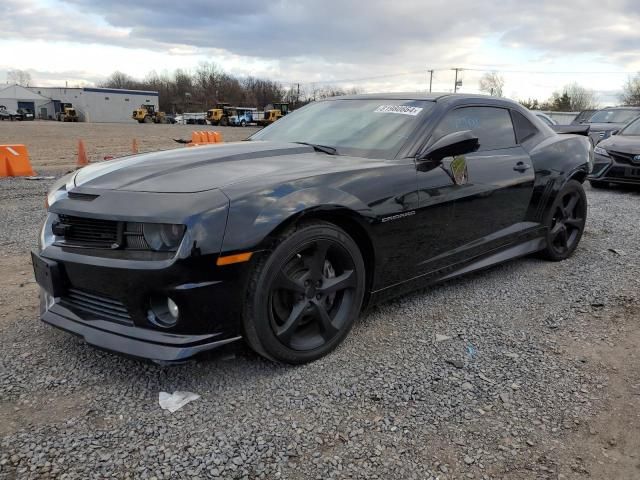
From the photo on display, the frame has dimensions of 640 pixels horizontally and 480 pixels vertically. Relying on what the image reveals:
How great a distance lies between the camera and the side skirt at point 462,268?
3039 mm

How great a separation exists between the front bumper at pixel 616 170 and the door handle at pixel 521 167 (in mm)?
5685

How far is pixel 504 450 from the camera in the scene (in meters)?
2.04

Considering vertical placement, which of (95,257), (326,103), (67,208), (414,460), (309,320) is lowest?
(414,460)

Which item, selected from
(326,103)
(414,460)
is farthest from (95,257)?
(326,103)

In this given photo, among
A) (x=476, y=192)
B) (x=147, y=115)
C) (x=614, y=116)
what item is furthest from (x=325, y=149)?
(x=147, y=115)

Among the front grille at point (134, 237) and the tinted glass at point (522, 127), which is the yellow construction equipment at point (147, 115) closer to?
the tinted glass at point (522, 127)

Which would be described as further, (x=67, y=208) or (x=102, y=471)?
(x=67, y=208)

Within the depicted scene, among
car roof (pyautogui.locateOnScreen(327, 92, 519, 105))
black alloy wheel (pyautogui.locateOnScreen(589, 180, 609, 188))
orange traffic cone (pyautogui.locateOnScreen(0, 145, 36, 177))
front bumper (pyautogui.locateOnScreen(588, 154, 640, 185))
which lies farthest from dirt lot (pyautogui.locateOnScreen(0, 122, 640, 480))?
orange traffic cone (pyautogui.locateOnScreen(0, 145, 36, 177))

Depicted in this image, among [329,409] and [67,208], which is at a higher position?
[67,208]

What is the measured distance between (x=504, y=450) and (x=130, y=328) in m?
1.69

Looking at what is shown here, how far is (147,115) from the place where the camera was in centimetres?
5925

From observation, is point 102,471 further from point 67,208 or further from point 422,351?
point 422,351

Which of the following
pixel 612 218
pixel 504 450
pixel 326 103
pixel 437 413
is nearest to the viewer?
pixel 504 450

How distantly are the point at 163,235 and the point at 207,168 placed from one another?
61 centimetres
